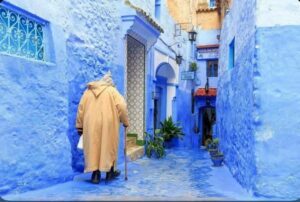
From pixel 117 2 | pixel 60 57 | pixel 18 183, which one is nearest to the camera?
pixel 18 183

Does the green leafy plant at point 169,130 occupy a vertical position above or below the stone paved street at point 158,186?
above

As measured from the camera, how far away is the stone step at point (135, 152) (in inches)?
304

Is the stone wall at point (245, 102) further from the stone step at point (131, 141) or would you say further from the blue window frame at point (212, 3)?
the blue window frame at point (212, 3)

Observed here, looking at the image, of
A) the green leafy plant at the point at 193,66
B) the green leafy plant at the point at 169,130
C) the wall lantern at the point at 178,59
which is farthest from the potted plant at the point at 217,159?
the green leafy plant at the point at 193,66

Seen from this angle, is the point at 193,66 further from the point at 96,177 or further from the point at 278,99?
the point at 278,99

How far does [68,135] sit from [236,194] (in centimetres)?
268

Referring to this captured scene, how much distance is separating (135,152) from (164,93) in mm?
5201

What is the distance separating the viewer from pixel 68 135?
5.19m

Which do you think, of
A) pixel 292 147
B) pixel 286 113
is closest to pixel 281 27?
pixel 286 113

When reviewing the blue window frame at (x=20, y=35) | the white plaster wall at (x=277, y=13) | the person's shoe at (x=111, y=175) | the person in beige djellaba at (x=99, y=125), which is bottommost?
the person's shoe at (x=111, y=175)

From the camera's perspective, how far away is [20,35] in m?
4.25

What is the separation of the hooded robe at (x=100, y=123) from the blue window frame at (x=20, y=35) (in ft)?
3.35

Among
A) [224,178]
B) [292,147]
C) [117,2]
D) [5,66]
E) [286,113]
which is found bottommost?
[224,178]

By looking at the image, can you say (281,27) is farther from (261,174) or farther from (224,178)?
(224,178)
